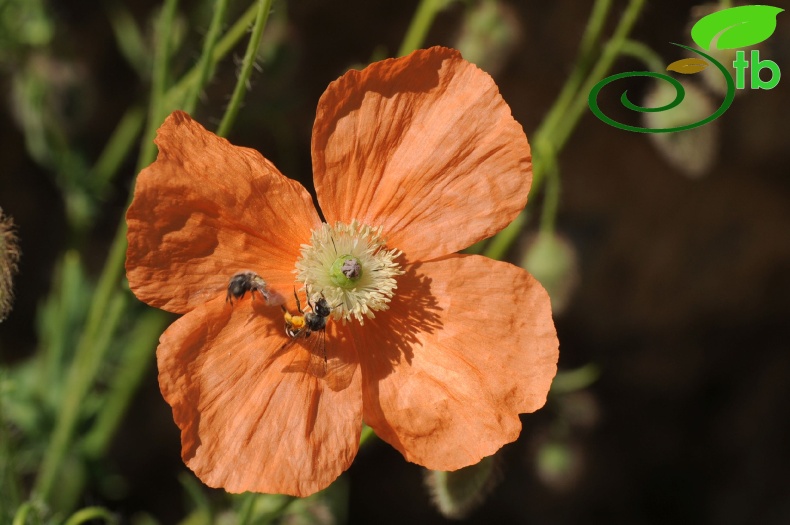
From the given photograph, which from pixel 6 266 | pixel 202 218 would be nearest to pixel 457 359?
pixel 202 218

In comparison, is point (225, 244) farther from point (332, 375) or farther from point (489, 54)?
point (489, 54)

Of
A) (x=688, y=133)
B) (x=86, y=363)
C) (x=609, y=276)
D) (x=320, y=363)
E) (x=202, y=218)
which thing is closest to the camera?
(x=202, y=218)

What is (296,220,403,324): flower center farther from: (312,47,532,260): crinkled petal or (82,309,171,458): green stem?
(82,309,171,458): green stem

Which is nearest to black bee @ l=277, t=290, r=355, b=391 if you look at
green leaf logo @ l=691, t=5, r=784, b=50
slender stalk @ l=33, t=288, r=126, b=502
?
slender stalk @ l=33, t=288, r=126, b=502

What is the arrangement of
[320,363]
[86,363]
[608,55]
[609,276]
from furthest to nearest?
[609,276], [86,363], [608,55], [320,363]

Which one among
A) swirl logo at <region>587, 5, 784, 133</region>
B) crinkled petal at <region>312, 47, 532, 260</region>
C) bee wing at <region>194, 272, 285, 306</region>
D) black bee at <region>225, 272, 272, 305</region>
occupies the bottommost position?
bee wing at <region>194, 272, 285, 306</region>

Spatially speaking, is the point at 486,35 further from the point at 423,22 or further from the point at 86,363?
the point at 86,363
